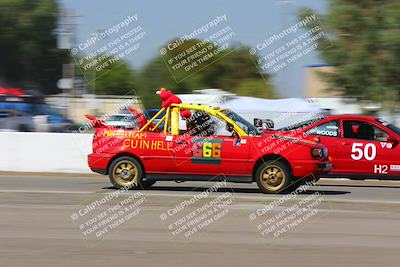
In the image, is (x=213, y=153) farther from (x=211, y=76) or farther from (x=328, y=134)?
(x=211, y=76)

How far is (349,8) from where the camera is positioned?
29.4 metres

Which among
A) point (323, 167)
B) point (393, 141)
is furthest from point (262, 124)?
point (323, 167)

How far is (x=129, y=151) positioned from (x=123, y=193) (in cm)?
96

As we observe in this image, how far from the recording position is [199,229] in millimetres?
9469

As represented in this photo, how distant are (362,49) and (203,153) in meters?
16.6

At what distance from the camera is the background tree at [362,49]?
28562mm

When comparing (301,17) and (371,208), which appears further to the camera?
(301,17)

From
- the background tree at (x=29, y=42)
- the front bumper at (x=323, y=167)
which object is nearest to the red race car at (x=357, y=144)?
the front bumper at (x=323, y=167)

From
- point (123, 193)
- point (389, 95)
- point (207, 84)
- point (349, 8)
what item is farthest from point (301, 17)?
point (207, 84)

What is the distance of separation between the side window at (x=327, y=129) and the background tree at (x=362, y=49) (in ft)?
42.1

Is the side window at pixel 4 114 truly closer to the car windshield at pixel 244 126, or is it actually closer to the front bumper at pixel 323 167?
the car windshield at pixel 244 126

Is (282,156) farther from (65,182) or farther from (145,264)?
(145,264)

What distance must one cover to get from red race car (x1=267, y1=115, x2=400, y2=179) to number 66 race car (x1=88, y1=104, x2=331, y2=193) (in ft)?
6.29

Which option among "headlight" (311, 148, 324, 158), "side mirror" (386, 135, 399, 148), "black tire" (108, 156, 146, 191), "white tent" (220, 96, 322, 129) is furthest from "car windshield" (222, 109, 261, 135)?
"white tent" (220, 96, 322, 129)
